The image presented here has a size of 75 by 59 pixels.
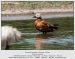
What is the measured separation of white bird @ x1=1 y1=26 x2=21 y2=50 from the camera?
0.72 metres

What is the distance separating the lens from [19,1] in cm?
74

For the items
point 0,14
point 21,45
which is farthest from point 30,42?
point 0,14

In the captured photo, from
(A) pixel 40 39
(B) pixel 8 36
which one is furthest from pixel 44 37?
(B) pixel 8 36

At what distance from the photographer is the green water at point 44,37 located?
0.72m

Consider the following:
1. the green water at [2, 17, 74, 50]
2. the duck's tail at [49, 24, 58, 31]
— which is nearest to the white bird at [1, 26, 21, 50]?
the green water at [2, 17, 74, 50]

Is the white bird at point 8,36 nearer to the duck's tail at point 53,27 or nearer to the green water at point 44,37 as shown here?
the green water at point 44,37

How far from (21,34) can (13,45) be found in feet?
0.17

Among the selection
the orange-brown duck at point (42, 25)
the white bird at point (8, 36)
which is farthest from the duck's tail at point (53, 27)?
the white bird at point (8, 36)

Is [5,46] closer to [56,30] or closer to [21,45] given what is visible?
[21,45]

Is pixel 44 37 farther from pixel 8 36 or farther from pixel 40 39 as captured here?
pixel 8 36

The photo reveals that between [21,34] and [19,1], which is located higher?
[19,1]

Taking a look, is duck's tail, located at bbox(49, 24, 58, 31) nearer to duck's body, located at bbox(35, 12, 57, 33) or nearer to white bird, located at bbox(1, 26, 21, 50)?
duck's body, located at bbox(35, 12, 57, 33)

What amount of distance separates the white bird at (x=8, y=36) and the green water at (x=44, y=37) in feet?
0.05

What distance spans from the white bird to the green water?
0.05ft
